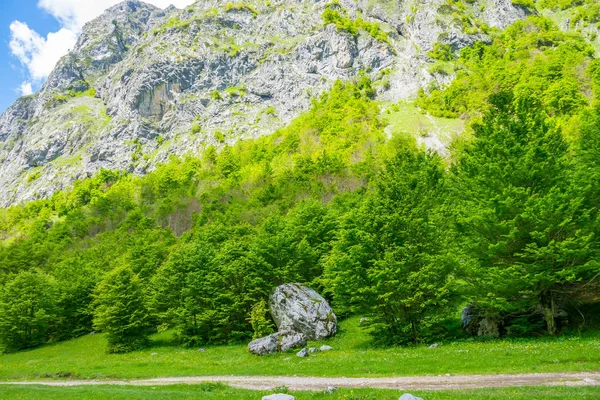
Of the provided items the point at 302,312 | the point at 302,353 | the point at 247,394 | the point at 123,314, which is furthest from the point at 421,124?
the point at 247,394

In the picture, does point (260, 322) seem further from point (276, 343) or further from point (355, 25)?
point (355, 25)

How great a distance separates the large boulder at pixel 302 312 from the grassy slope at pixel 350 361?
1825 millimetres

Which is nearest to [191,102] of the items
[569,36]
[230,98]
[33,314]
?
[230,98]

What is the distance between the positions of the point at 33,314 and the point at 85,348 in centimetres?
1367

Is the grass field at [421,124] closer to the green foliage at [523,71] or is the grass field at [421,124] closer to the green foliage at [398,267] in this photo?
the green foliage at [523,71]

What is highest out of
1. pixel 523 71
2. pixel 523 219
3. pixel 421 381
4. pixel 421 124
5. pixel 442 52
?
pixel 442 52

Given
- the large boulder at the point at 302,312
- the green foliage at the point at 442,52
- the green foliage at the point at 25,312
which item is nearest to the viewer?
the large boulder at the point at 302,312

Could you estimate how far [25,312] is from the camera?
173 feet

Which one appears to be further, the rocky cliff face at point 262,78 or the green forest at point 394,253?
the rocky cliff face at point 262,78

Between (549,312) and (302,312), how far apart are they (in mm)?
19278

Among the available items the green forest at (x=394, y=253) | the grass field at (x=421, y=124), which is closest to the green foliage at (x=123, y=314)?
the green forest at (x=394, y=253)

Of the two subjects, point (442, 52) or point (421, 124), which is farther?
point (442, 52)

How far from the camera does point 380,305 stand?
84.6 feet

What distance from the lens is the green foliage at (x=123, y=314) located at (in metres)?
40.9
